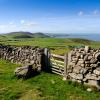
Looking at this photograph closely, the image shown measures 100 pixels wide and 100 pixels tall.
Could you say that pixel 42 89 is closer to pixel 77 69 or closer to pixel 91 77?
pixel 77 69

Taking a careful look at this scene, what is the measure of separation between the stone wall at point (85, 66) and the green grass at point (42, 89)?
2.49ft

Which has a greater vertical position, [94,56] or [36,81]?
[94,56]

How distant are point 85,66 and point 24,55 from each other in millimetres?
12943

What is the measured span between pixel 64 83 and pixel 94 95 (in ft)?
11.9

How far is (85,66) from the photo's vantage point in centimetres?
1805

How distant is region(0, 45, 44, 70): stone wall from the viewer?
24417mm

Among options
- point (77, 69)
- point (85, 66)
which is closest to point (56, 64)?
point (77, 69)

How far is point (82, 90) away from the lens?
55.5ft

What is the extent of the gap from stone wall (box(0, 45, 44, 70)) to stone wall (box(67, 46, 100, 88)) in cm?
509

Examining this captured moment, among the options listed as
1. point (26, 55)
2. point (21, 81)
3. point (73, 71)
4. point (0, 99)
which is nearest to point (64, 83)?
point (73, 71)

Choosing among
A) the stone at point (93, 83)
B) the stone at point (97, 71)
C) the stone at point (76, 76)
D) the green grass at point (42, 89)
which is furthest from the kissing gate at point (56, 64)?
the stone at point (97, 71)

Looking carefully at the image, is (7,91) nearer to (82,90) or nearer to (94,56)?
(82,90)

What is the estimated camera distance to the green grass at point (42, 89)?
15.6 m

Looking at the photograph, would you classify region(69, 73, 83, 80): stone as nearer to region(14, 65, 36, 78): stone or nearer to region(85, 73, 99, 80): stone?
region(85, 73, 99, 80): stone
